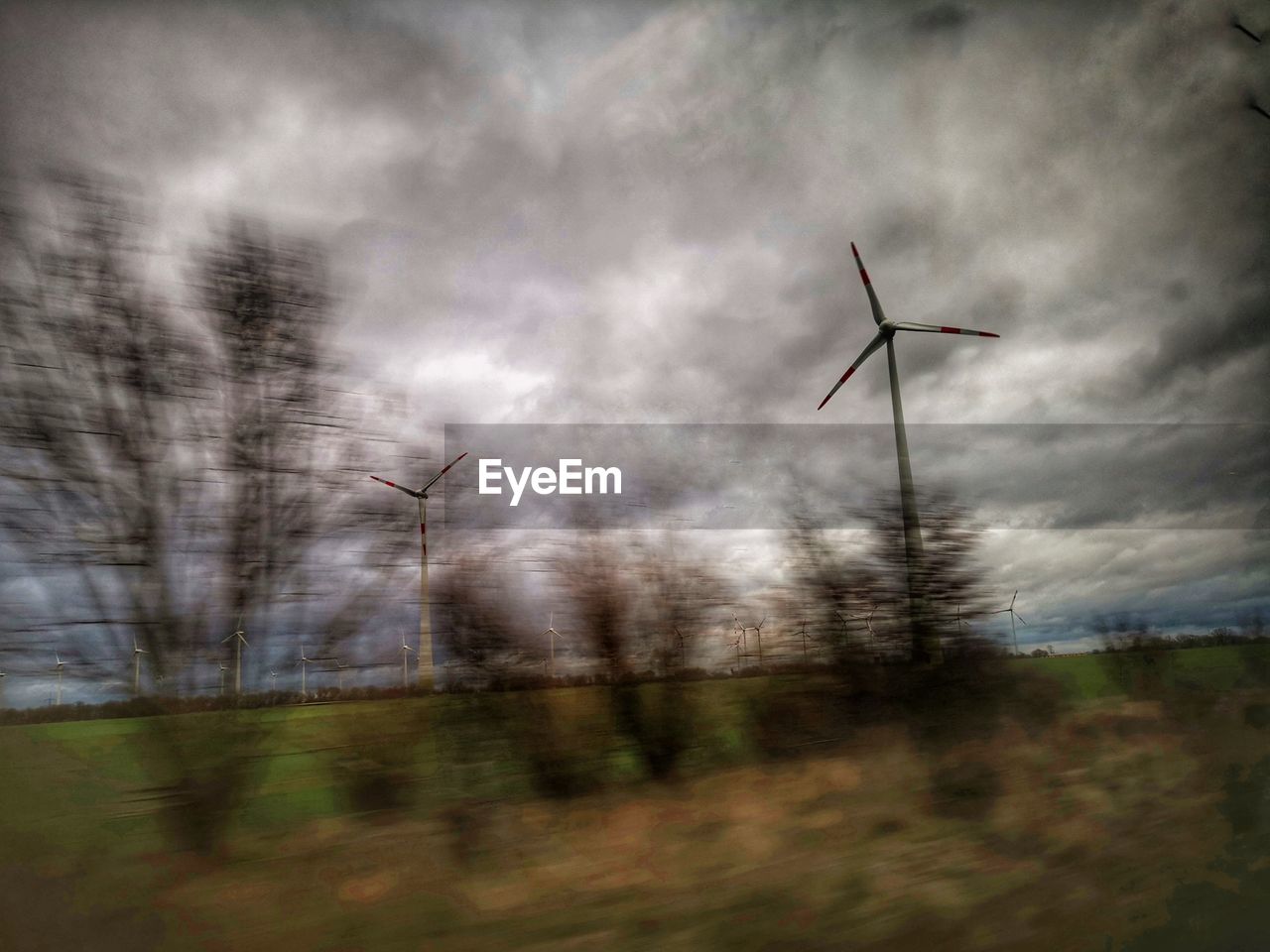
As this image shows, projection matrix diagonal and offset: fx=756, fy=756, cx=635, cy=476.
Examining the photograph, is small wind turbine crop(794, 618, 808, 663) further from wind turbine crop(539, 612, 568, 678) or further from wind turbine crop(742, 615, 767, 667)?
wind turbine crop(539, 612, 568, 678)

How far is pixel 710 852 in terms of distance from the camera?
807 cm

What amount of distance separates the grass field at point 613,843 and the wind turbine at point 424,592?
0.95 metres

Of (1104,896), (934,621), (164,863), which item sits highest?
(934,621)

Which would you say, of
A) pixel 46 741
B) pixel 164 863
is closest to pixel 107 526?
pixel 46 741

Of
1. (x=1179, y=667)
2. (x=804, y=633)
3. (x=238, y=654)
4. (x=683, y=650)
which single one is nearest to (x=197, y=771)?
(x=238, y=654)

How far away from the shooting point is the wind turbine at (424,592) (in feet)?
29.7

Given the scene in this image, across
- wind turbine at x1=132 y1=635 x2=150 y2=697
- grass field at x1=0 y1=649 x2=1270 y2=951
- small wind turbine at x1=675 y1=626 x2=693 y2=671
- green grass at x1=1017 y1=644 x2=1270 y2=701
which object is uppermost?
wind turbine at x1=132 y1=635 x2=150 y2=697

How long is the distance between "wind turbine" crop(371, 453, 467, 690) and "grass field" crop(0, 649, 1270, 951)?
951 mm

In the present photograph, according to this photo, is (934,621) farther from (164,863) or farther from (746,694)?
(164,863)

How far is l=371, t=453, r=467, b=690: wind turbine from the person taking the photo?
905cm

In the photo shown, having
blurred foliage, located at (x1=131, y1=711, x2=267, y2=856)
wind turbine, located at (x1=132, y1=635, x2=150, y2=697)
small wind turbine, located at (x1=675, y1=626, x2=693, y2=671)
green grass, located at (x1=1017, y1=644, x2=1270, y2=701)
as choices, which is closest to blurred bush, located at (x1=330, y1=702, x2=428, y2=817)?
blurred foliage, located at (x1=131, y1=711, x2=267, y2=856)

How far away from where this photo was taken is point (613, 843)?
8.43m

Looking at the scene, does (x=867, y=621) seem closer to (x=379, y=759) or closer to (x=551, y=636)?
(x=551, y=636)

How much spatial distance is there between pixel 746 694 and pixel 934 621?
9.99 feet
